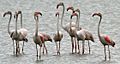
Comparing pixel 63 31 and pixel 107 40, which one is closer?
pixel 107 40

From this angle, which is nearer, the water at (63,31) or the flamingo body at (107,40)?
the flamingo body at (107,40)

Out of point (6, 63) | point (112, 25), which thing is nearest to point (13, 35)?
point (6, 63)

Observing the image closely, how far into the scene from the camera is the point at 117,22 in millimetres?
18578

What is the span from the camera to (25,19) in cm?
1981

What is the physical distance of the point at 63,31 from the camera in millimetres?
16719

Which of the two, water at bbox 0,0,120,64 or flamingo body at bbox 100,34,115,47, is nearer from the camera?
flamingo body at bbox 100,34,115,47

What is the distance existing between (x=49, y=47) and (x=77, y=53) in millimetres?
1056

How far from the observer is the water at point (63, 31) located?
1268 centimetres

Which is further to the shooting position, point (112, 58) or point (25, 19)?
point (25, 19)

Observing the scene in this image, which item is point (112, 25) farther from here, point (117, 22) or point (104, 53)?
point (104, 53)

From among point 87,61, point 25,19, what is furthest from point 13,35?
point 25,19

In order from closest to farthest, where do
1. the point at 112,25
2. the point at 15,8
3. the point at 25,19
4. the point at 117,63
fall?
the point at 117,63
the point at 112,25
the point at 25,19
the point at 15,8

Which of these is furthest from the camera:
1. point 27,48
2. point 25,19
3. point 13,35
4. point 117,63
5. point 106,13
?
point 106,13

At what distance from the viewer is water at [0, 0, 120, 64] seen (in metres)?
12.7
